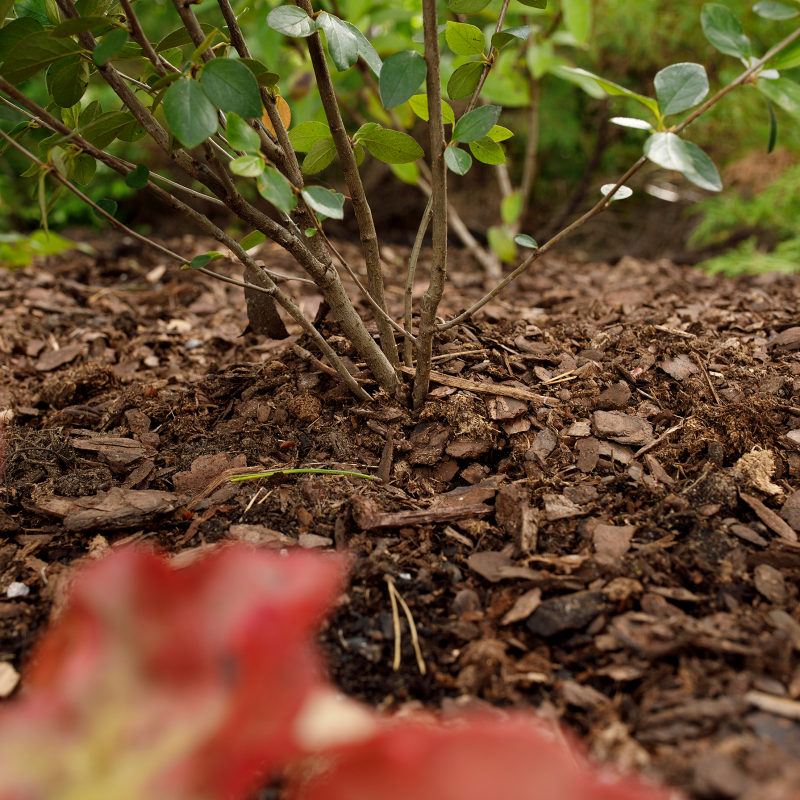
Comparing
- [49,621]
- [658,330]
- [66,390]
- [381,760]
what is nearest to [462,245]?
[658,330]

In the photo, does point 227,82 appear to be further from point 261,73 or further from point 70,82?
point 70,82

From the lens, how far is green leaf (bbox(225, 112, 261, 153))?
1.01 meters

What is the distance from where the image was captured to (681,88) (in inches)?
40.5

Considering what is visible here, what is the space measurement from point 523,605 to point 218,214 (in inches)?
138

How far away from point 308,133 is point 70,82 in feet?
1.51

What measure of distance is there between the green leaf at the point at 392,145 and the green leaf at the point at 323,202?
281 mm

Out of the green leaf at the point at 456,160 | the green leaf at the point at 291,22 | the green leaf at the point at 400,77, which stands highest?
the green leaf at the point at 291,22

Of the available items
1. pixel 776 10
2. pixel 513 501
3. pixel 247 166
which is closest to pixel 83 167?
pixel 247 166

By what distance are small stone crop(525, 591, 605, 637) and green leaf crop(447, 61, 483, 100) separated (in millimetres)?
1070

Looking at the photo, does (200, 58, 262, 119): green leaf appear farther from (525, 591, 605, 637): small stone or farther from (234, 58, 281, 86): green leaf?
(525, 591, 605, 637): small stone

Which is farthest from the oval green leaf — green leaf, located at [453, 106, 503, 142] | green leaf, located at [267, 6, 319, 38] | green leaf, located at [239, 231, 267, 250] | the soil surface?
the soil surface

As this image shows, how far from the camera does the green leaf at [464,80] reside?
1293 millimetres

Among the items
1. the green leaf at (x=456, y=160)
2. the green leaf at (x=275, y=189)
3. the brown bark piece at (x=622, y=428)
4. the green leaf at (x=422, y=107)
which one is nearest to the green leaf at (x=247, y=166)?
the green leaf at (x=275, y=189)

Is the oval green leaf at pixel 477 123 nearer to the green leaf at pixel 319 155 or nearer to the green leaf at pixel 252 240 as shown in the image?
the green leaf at pixel 319 155
